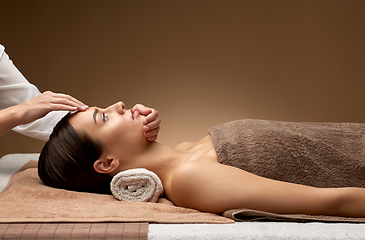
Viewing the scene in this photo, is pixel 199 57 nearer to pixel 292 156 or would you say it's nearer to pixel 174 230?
pixel 292 156

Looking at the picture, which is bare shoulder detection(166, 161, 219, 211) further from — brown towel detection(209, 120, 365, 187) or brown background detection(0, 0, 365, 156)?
brown background detection(0, 0, 365, 156)

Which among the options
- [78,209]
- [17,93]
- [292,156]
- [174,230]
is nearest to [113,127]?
[78,209]

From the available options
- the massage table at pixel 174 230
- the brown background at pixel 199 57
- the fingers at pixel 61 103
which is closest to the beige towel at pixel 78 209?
the massage table at pixel 174 230

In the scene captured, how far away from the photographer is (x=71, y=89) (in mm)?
3357

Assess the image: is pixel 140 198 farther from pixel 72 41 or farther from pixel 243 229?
pixel 72 41

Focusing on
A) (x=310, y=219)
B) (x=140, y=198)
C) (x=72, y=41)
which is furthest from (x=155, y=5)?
(x=310, y=219)

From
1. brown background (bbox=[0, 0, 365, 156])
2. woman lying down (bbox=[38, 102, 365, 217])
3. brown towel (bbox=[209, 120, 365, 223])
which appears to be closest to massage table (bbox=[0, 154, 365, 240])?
woman lying down (bbox=[38, 102, 365, 217])

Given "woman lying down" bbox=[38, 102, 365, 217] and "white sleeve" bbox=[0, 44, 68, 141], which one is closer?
"woman lying down" bbox=[38, 102, 365, 217]

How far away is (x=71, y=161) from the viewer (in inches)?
52.3

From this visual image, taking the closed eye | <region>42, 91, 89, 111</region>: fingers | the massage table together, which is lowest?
the massage table

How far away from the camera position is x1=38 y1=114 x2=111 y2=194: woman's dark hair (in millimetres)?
1328

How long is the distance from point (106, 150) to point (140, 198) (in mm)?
229

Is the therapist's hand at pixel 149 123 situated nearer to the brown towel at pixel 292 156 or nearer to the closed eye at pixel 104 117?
the closed eye at pixel 104 117

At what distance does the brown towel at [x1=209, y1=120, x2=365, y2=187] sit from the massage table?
0.25m
